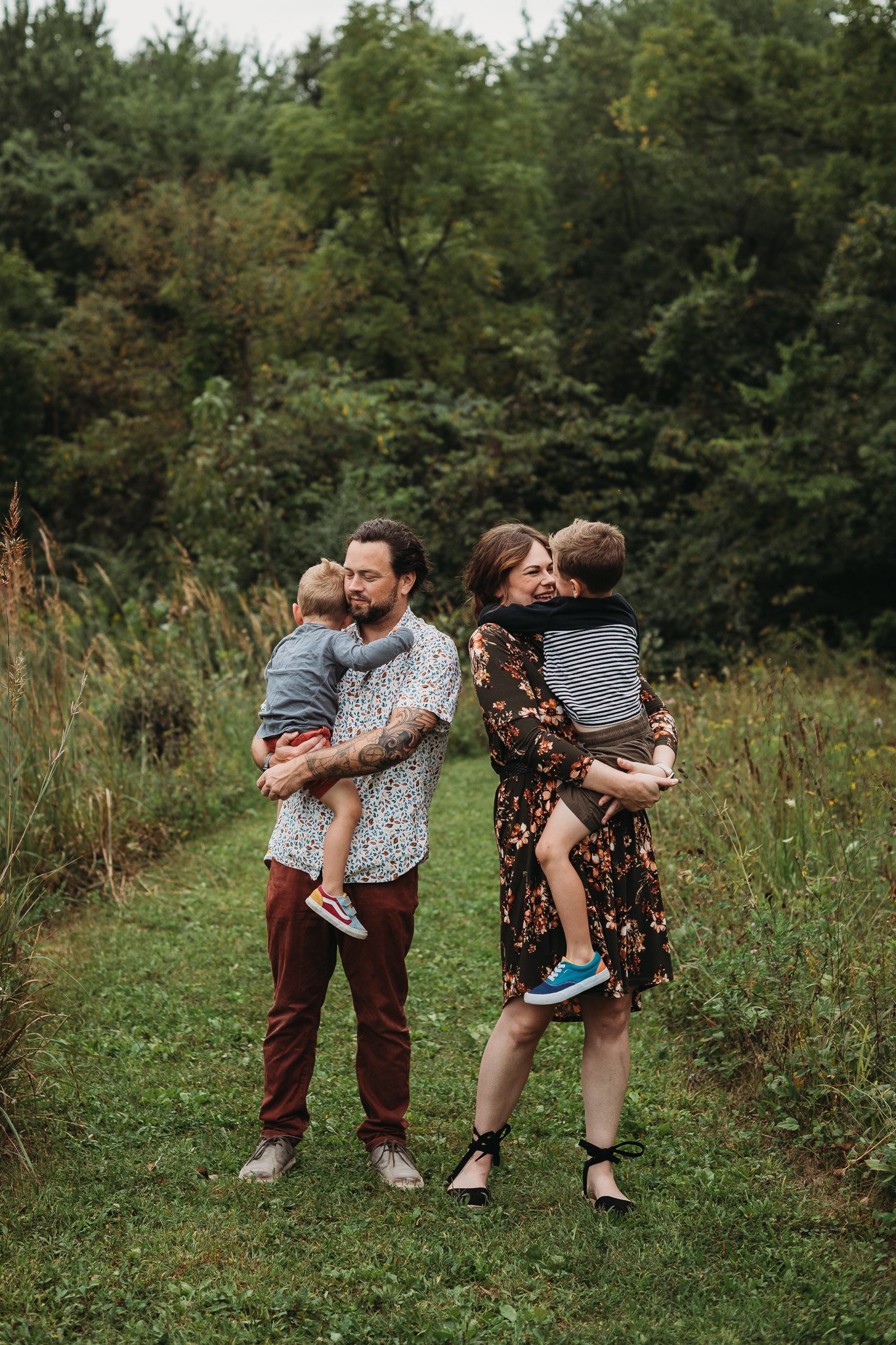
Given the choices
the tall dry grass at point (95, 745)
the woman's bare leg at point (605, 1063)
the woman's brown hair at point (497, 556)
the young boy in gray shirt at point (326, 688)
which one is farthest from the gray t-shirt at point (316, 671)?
the woman's bare leg at point (605, 1063)

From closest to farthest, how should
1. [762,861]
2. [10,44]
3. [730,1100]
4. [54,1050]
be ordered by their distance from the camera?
[730,1100] → [54,1050] → [762,861] → [10,44]

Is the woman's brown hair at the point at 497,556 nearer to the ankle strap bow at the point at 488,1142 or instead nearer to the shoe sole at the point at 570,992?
the shoe sole at the point at 570,992

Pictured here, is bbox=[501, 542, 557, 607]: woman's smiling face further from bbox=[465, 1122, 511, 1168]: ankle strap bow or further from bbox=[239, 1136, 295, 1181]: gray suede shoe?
bbox=[239, 1136, 295, 1181]: gray suede shoe

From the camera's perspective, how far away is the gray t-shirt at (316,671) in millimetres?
3240

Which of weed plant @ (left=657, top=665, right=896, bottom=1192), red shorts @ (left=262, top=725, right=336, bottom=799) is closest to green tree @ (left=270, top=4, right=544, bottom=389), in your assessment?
weed plant @ (left=657, top=665, right=896, bottom=1192)

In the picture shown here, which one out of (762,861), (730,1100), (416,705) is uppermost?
(416,705)

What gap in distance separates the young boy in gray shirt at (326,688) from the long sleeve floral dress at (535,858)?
36 cm

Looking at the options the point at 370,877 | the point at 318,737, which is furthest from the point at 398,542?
the point at 370,877

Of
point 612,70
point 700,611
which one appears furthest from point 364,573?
point 612,70

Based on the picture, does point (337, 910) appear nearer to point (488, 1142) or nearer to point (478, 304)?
point (488, 1142)

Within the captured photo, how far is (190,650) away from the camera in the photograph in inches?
359

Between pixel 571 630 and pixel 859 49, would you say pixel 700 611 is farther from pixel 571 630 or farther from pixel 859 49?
pixel 571 630

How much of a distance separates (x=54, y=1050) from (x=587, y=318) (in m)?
18.3

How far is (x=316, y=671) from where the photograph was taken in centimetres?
327
